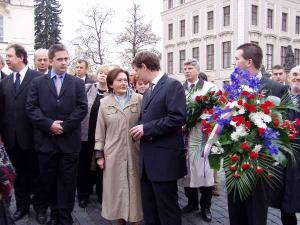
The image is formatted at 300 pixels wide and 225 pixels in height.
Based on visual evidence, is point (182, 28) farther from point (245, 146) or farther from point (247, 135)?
point (245, 146)

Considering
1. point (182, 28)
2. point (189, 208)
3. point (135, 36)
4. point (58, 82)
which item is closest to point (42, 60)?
point (58, 82)

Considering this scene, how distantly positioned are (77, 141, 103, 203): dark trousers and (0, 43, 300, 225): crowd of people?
2 centimetres

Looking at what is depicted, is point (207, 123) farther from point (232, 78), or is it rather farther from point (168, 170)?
point (168, 170)

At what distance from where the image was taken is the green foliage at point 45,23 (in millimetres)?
40281

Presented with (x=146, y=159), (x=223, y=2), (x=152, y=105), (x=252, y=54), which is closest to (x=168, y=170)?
(x=146, y=159)

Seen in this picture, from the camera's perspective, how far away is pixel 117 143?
4.66 m

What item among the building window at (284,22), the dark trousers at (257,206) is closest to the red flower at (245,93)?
the dark trousers at (257,206)

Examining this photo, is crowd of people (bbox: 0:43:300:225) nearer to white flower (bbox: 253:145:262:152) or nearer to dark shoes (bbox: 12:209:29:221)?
dark shoes (bbox: 12:209:29:221)

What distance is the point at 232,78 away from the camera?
3.44 m

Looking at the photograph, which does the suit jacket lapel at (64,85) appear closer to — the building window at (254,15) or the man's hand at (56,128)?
the man's hand at (56,128)

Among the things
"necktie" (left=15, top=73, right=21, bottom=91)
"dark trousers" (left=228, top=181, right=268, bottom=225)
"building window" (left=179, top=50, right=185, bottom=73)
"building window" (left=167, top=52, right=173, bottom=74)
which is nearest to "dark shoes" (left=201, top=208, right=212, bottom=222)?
"dark trousers" (left=228, top=181, right=268, bottom=225)

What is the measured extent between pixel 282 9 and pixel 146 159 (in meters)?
43.7

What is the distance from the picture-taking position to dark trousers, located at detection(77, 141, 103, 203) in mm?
6070

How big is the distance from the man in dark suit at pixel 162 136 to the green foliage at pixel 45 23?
38.1 meters
